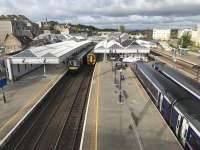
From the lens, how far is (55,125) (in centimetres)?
2067

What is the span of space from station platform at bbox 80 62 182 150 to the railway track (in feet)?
5.21

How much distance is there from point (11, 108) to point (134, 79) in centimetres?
1932

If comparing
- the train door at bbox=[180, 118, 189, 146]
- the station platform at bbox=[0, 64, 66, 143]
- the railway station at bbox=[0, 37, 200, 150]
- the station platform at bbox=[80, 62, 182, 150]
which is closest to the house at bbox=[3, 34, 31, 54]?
the station platform at bbox=[0, 64, 66, 143]

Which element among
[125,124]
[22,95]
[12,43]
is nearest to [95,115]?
[125,124]

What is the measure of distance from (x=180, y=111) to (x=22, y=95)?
1906cm

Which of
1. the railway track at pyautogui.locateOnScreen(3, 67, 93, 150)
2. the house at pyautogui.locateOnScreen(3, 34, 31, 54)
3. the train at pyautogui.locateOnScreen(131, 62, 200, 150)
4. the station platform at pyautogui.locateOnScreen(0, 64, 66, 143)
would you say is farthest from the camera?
the house at pyautogui.locateOnScreen(3, 34, 31, 54)

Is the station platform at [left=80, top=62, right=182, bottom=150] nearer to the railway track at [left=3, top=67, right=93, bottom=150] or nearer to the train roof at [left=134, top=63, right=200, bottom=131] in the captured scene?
the railway track at [left=3, top=67, right=93, bottom=150]

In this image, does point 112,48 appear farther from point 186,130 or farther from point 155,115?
point 186,130

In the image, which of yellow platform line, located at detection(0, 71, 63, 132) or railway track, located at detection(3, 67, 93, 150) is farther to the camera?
yellow platform line, located at detection(0, 71, 63, 132)

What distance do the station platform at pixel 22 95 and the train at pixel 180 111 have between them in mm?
12755

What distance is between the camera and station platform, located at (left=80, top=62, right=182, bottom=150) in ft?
49.8

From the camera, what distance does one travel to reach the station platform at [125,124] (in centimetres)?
1516

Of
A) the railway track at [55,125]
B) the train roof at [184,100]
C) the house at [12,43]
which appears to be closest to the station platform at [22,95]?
the railway track at [55,125]

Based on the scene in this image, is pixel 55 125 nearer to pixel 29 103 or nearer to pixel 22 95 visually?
pixel 29 103
